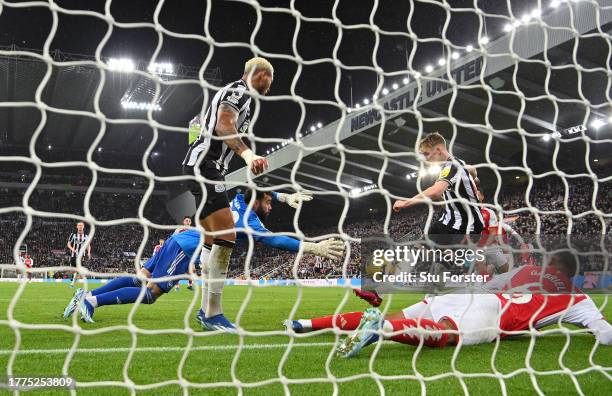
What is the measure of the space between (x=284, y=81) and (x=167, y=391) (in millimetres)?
20906

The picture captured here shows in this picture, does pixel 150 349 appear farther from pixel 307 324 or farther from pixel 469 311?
pixel 469 311

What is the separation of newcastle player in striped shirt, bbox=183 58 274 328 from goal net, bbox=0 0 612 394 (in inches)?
3.0

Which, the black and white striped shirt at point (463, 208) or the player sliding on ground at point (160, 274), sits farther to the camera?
the black and white striped shirt at point (463, 208)

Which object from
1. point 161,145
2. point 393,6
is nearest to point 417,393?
point 393,6

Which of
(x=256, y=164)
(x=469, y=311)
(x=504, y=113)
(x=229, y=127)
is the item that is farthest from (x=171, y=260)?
(x=504, y=113)

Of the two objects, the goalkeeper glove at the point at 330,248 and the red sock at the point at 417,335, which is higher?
the goalkeeper glove at the point at 330,248

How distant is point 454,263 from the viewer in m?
5.96

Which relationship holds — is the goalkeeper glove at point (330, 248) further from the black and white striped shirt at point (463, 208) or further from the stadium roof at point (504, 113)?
the stadium roof at point (504, 113)

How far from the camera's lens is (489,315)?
2934 millimetres

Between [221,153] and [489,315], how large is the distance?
75.1 inches

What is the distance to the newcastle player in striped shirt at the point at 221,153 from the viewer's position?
2932 millimetres

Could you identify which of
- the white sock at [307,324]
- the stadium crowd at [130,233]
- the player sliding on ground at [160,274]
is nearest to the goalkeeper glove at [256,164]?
the white sock at [307,324]

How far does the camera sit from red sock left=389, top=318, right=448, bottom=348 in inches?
111

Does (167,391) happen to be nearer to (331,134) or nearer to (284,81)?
(331,134)
